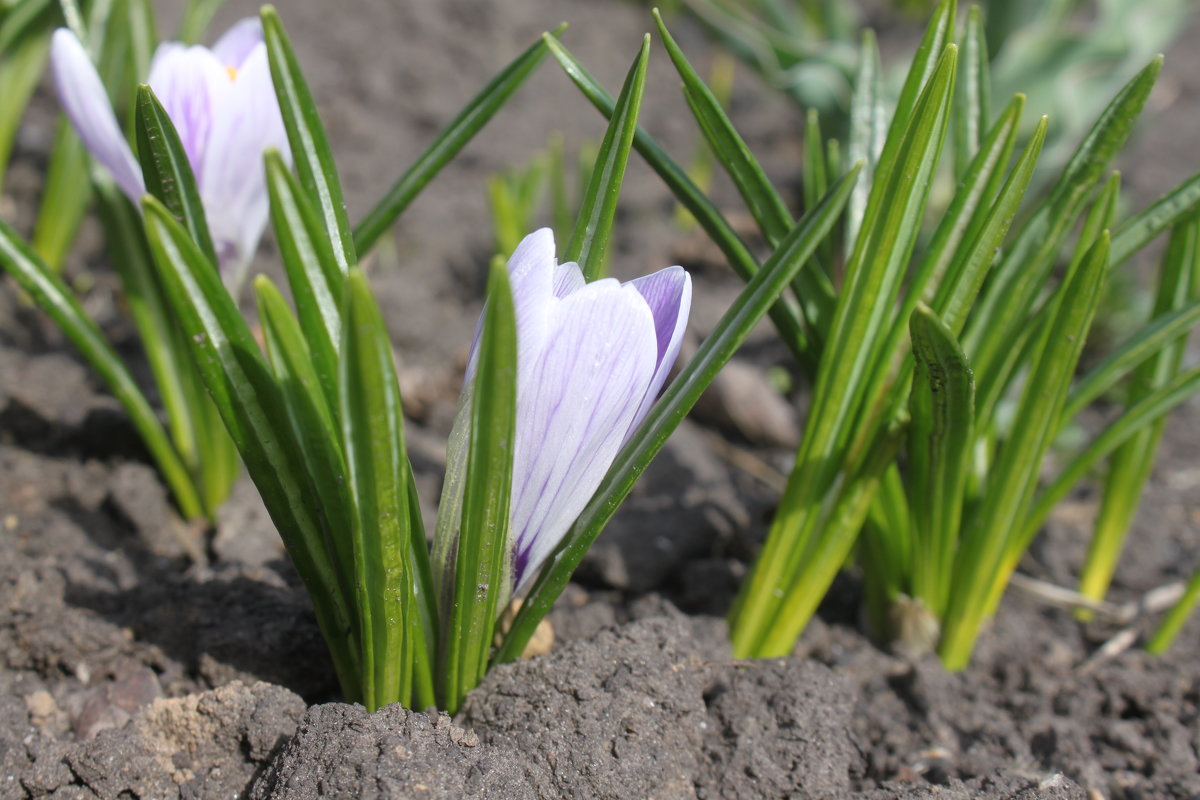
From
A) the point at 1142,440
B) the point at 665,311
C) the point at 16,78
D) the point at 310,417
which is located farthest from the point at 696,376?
the point at 16,78

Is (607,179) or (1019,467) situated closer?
(607,179)

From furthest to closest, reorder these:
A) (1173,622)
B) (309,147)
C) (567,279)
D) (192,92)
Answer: (1173,622), (192,92), (309,147), (567,279)

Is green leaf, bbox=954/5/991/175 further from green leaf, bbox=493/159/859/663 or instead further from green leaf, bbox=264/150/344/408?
green leaf, bbox=264/150/344/408

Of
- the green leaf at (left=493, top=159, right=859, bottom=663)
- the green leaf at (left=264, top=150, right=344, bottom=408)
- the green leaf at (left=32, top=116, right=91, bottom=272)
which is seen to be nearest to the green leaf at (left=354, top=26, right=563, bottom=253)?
the green leaf at (left=264, top=150, right=344, bottom=408)

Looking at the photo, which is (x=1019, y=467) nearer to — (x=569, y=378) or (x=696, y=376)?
(x=696, y=376)

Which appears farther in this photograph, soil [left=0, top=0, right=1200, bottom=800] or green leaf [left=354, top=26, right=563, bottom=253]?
green leaf [left=354, top=26, right=563, bottom=253]

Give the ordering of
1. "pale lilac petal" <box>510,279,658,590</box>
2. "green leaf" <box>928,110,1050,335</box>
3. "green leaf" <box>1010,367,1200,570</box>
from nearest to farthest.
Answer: "pale lilac petal" <box>510,279,658,590</box>, "green leaf" <box>928,110,1050,335</box>, "green leaf" <box>1010,367,1200,570</box>

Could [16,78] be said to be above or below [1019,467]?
above

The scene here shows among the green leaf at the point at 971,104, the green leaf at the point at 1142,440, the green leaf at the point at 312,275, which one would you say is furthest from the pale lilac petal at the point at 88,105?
the green leaf at the point at 1142,440
